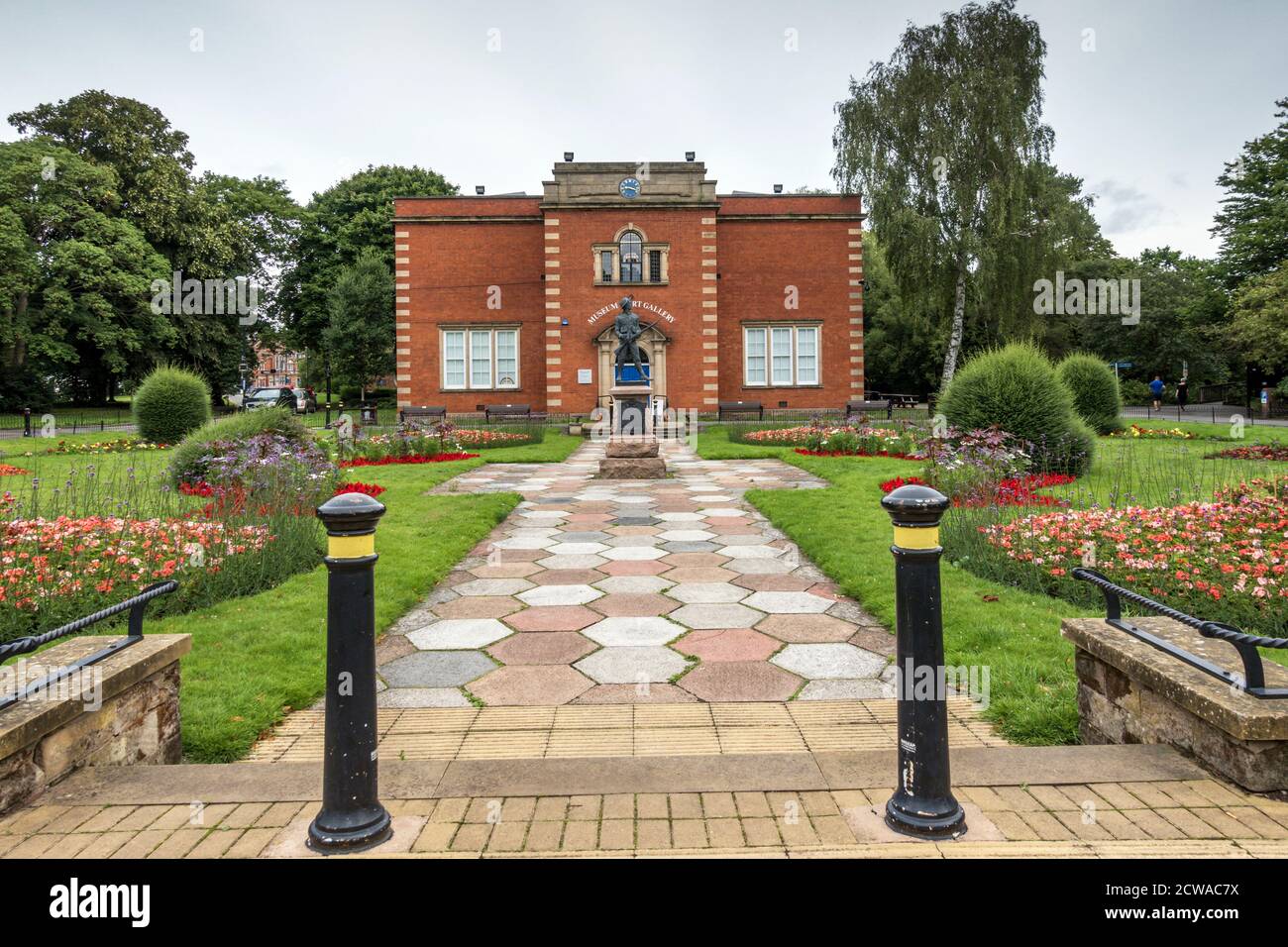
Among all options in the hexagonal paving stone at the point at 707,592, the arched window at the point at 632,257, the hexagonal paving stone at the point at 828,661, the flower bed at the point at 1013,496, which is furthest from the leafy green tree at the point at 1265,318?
the hexagonal paving stone at the point at 828,661

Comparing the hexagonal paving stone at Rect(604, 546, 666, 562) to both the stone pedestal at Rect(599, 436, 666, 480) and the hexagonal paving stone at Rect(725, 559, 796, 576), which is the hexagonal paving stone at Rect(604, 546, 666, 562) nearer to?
the hexagonal paving stone at Rect(725, 559, 796, 576)

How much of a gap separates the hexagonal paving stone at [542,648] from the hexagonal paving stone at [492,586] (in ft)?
3.63

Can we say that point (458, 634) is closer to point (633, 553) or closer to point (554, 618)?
point (554, 618)

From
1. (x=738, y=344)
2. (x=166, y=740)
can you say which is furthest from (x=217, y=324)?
(x=166, y=740)

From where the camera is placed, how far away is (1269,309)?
2570 centimetres

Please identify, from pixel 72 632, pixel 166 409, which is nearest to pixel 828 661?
pixel 72 632

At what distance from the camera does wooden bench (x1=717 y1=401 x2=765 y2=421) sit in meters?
28.9

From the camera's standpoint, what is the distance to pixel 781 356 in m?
31.3

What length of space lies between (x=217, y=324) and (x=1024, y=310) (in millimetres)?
37287

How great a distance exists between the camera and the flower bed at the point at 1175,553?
16.4 feet

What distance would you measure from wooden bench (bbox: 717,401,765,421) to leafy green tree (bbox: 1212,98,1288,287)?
70.0 feet

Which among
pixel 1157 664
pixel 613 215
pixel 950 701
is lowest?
pixel 950 701

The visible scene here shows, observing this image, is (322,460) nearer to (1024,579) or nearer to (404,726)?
(404,726)

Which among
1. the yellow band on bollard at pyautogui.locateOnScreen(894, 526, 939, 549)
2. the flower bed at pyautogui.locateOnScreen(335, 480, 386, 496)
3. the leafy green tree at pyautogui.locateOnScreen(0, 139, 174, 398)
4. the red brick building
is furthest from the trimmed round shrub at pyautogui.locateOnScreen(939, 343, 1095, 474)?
the leafy green tree at pyautogui.locateOnScreen(0, 139, 174, 398)
